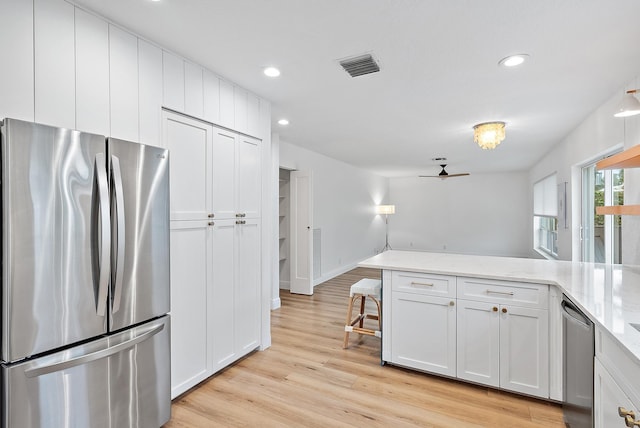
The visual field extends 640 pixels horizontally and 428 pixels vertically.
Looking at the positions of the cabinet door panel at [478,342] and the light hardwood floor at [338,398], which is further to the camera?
the cabinet door panel at [478,342]

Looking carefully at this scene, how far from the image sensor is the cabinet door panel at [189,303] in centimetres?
225

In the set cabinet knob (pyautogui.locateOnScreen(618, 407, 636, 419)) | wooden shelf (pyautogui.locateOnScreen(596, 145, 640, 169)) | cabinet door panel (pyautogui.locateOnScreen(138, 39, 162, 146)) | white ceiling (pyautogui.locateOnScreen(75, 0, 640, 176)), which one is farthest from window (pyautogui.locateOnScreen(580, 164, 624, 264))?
cabinet door panel (pyautogui.locateOnScreen(138, 39, 162, 146))

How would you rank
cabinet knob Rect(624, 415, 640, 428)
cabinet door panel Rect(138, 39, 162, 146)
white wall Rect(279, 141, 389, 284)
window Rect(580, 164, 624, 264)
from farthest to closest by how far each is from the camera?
white wall Rect(279, 141, 389, 284)
window Rect(580, 164, 624, 264)
cabinet door panel Rect(138, 39, 162, 146)
cabinet knob Rect(624, 415, 640, 428)

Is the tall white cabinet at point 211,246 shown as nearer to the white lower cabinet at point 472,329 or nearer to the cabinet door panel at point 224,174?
the cabinet door panel at point 224,174

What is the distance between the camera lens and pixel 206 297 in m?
2.48

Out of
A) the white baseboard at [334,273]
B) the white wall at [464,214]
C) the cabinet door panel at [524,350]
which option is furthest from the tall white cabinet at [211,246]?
the white wall at [464,214]

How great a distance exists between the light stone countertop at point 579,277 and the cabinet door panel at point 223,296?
117 cm

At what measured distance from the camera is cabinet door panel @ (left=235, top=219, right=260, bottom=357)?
282 cm

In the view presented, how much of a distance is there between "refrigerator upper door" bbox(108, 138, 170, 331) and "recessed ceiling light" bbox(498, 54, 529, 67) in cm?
240

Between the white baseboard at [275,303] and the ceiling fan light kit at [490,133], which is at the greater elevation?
the ceiling fan light kit at [490,133]

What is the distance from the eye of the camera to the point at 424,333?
2604 millimetres

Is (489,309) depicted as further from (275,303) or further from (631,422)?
(275,303)

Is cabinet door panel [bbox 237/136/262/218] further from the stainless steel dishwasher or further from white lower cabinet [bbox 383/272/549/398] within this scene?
the stainless steel dishwasher

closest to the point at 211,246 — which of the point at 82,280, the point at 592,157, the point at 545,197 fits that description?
the point at 82,280
